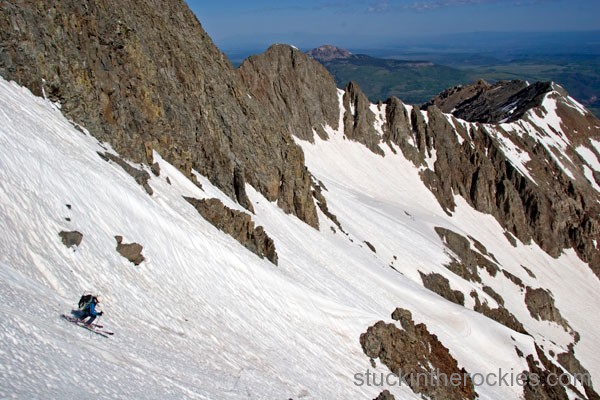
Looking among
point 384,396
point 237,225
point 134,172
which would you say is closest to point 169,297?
point 134,172

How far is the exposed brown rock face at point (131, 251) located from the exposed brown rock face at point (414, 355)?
54.5 ft

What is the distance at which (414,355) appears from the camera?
34406 millimetres

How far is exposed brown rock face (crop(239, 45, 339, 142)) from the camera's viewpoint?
307 feet

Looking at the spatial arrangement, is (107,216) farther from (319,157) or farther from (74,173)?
(319,157)

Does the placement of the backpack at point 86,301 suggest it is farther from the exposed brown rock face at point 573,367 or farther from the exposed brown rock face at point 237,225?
the exposed brown rock face at point 573,367

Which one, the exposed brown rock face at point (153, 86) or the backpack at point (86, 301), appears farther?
the exposed brown rock face at point (153, 86)

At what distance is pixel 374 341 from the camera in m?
32.2

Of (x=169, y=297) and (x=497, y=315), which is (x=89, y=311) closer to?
(x=169, y=297)

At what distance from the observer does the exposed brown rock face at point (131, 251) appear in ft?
69.0

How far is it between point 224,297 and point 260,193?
25.1 metres

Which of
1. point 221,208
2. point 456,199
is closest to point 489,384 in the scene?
point 221,208

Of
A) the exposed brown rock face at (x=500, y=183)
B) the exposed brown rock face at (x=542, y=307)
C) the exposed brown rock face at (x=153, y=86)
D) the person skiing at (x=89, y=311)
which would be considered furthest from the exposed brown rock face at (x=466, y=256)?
the person skiing at (x=89, y=311)

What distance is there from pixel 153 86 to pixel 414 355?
29.0 m

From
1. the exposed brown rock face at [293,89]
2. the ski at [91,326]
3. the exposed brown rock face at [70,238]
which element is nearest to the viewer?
the ski at [91,326]
